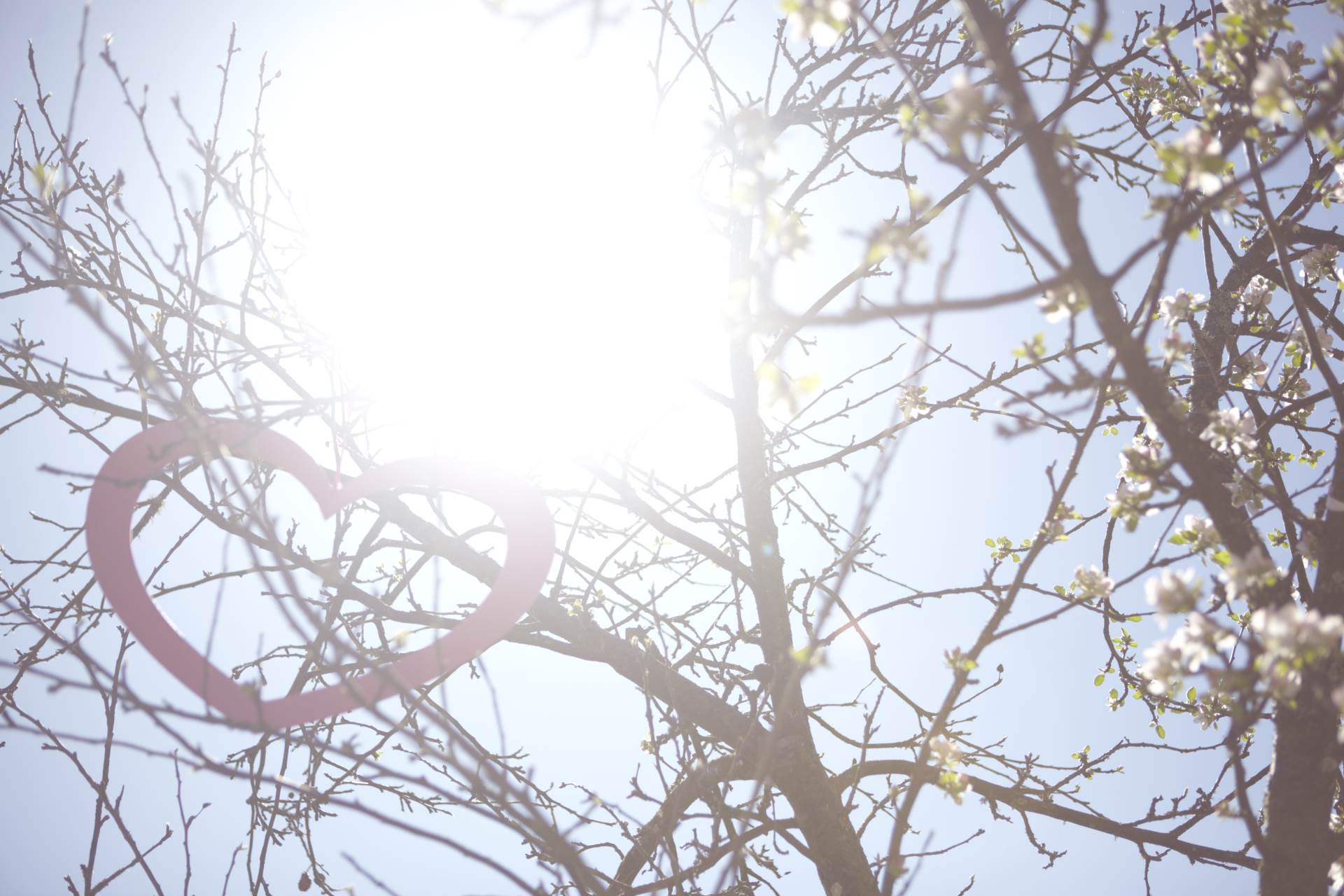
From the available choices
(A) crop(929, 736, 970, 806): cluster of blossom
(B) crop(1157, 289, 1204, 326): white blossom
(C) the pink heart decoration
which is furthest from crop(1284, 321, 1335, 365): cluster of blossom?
(C) the pink heart decoration

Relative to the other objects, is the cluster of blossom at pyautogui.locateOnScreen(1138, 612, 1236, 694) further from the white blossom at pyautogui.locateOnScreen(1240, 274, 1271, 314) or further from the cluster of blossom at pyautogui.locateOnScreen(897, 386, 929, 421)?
the white blossom at pyautogui.locateOnScreen(1240, 274, 1271, 314)

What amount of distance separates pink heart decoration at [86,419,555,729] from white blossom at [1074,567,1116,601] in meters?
1.60

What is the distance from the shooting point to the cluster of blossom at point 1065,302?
1445 millimetres

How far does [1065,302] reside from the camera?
146 cm

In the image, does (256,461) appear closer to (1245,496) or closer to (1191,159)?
(1191,159)

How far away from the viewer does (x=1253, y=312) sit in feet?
11.2

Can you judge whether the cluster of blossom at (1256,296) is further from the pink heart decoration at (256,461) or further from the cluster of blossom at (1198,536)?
the pink heart decoration at (256,461)

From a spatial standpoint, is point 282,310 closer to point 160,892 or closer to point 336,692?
point 336,692

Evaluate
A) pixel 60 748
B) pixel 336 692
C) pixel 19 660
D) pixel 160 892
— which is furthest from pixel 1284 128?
pixel 19 660

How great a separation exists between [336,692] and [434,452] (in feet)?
2.06

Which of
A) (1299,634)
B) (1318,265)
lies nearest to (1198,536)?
(1299,634)

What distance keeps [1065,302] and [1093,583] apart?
3.68ft

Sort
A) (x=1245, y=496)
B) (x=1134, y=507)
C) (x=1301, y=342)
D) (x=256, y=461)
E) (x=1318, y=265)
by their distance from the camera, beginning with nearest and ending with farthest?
(x=1134, y=507) → (x=256, y=461) → (x=1245, y=496) → (x=1301, y=342) → (x=1318, y=265)

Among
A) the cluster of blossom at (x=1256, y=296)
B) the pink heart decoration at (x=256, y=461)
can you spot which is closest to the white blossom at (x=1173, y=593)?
the pink heart decoration at (x=256, y=461)
